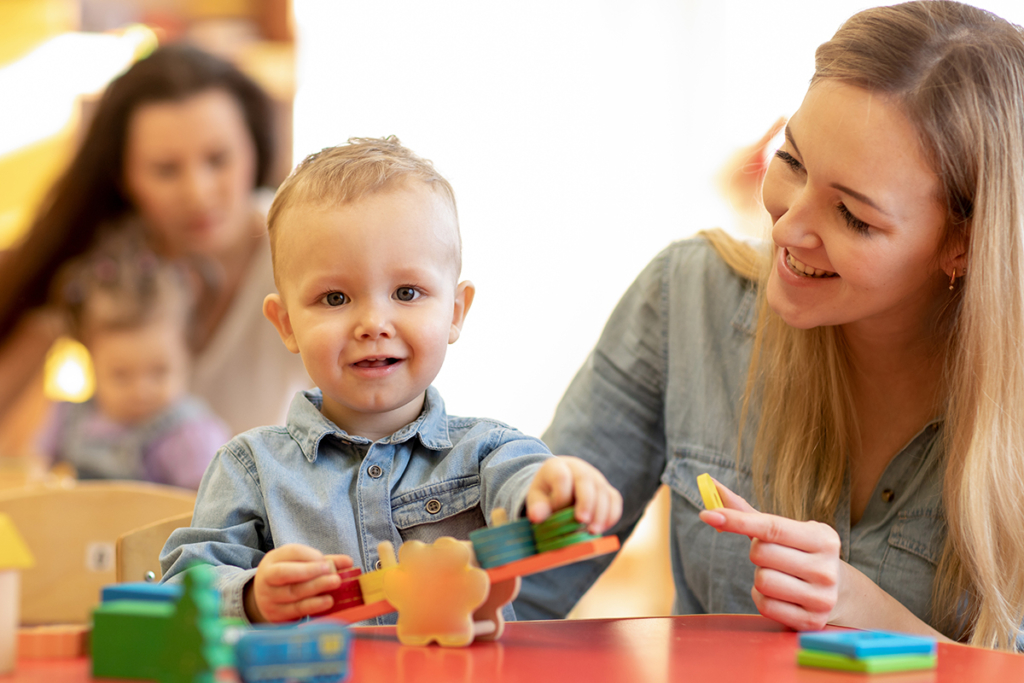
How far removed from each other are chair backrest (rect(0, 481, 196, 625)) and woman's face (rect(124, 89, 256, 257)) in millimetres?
1627

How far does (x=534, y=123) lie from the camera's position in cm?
375

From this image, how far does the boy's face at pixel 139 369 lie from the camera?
2822 mm

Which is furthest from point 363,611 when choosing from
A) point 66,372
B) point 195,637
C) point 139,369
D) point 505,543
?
point 66,372

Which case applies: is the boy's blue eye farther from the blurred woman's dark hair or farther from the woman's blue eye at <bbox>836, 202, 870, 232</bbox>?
the blurred woman's dark hair

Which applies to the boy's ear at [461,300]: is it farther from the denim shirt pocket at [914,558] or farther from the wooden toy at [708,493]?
the denim shirt pocket at [914,558]

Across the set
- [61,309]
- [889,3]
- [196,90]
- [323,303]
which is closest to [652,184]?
[196,90]

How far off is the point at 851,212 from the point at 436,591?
1.91ft

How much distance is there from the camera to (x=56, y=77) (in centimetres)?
306

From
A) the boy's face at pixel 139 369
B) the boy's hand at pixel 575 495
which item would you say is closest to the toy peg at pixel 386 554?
the boy's hand at pixel 575 495

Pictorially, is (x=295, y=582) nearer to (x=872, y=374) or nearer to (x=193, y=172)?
(x=872, y=374)

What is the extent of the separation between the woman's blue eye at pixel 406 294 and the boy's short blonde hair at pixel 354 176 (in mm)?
67

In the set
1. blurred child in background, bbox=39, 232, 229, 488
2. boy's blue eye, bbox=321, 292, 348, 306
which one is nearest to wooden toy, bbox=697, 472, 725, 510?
boy's blue eye, bbox=321, 292, 348, 306

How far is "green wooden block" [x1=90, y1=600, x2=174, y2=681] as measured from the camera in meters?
0.56

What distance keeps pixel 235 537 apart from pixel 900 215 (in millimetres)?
720
